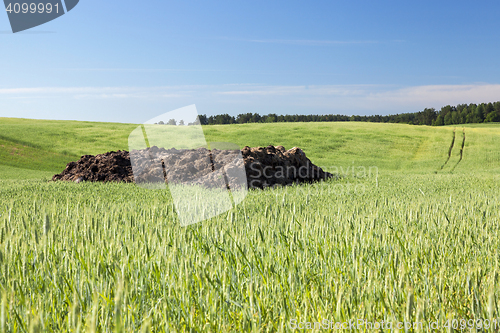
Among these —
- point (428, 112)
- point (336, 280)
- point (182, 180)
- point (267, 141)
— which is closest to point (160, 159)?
point (182, 180)

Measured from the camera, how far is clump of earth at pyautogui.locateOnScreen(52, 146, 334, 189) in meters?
8.03

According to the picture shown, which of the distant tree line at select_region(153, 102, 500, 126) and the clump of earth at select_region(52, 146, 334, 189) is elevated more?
the distant tree line at select_region(153, 102, 500, 126)

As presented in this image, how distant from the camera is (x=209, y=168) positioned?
8.61 m

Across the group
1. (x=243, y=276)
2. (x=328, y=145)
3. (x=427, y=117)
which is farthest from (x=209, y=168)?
(x=427, y=117)

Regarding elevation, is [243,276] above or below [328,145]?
above

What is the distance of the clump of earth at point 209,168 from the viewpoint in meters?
8.03

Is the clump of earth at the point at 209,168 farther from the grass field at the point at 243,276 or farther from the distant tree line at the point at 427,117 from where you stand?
the distant tree line at the point at 427,117

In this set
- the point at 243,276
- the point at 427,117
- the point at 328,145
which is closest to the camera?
the point at 243,276

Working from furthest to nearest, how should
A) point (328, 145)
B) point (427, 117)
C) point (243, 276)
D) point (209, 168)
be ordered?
point (427, 117) < point (328, 145) < point (209, 168) < point (243, 276)

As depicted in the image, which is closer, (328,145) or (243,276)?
(243,276)

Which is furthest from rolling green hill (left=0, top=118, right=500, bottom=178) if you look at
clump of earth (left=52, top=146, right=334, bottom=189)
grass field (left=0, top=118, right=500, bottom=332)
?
grass field (left=0, top=118, right=500, bottom=332)

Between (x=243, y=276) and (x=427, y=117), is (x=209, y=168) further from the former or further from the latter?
(x=427, y=117)

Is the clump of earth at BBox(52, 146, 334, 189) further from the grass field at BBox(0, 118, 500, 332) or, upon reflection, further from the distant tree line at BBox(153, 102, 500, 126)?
the distant tree line at BBox(153, 102, 500, 126)

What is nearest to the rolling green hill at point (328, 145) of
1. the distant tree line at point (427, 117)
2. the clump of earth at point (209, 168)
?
the clump of earth at point (209, 168)
